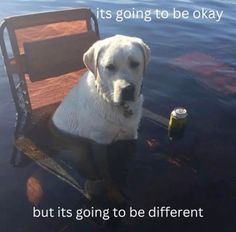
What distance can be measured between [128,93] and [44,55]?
2.05 m

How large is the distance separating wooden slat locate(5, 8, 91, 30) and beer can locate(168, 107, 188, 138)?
8.22 feet

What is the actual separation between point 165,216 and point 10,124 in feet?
12.0

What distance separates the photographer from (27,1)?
15.4 meters

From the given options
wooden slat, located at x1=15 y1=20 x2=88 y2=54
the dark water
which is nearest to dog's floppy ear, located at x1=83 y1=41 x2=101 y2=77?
the dark water

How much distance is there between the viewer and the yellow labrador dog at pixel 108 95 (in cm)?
510

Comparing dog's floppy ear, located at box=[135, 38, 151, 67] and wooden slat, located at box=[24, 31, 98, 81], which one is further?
wooden slat, located at box=[24, 31, 98, 81]

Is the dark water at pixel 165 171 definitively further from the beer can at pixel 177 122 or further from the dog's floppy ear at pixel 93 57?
the dog's floppy ear at pixel 93 57

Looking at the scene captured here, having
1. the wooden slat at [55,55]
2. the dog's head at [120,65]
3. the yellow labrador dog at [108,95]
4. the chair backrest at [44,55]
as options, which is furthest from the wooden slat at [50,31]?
the dog's head at [120,65]

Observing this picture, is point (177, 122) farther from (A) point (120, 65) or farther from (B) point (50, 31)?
(B) point (50, 31)

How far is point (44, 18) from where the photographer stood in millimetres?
6332

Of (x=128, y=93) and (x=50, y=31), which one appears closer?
(x=128, y=93)

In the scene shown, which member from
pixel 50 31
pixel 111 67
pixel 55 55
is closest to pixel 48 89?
pixel 55 55

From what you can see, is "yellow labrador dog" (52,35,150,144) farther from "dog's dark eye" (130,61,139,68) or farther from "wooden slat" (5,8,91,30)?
"wooden slat" (5,8,91,30)

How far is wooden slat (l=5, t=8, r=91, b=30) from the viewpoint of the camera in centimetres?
608
